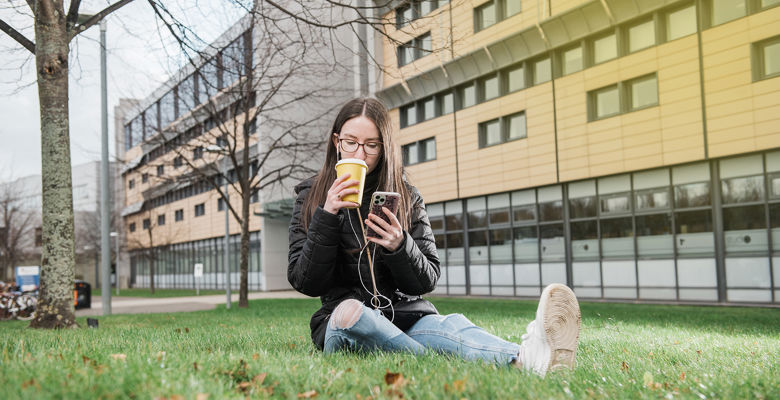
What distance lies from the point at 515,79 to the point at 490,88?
53.6 inches

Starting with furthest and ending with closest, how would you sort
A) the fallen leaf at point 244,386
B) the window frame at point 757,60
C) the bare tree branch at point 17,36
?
the window frame at point 757,60 < the bare tree branch at point 17,36 < the fallen leaf at point 244,386

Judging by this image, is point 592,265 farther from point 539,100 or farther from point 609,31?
point 609,31

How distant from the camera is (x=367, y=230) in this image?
3.50m

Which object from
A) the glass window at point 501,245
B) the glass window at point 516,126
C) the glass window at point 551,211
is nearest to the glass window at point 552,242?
the glass window at point 551,211

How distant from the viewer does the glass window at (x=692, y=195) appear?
60.4ft

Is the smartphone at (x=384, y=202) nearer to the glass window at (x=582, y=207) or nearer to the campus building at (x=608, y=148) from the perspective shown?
the campus building at (x=608, y=148)

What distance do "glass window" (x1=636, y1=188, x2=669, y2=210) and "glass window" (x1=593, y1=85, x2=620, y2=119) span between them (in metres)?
2.86

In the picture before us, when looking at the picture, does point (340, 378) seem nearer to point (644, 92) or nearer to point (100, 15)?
point (100, 15)

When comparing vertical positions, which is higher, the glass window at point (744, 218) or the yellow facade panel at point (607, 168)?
the yellow facade panel at point (607, 168)

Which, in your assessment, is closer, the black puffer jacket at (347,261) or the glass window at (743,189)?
the black puffer jacket at (347,261)

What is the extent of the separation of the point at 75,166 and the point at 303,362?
289ft

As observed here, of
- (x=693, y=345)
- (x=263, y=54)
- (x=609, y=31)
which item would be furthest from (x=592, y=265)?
(x=693, y=345)

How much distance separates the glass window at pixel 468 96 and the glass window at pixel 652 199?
8481 millimetres

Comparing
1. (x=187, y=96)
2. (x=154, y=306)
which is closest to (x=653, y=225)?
(x=187, y=96)
